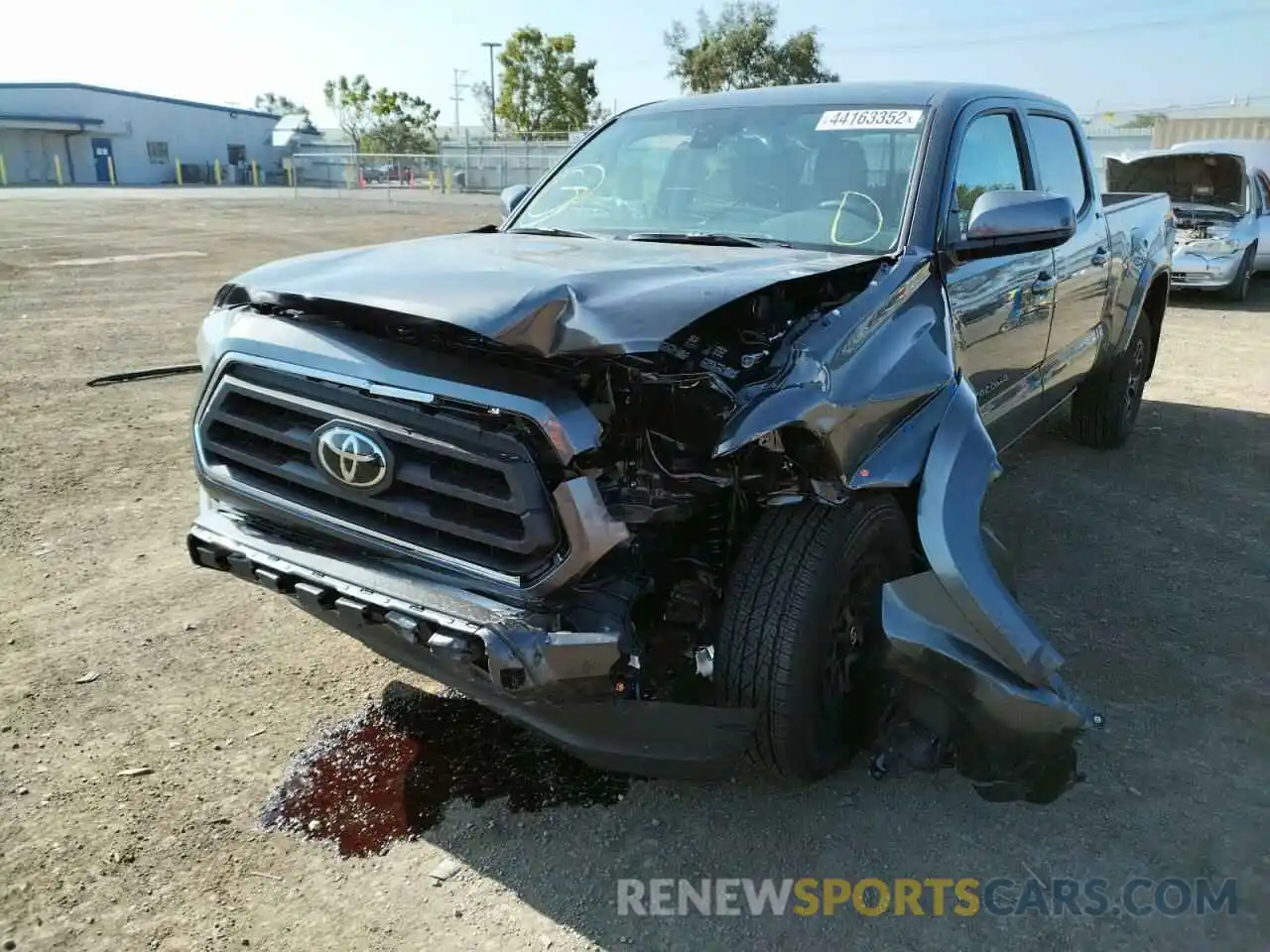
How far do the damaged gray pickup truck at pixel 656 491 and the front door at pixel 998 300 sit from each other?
0.16 metres

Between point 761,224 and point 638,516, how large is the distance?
150 cm

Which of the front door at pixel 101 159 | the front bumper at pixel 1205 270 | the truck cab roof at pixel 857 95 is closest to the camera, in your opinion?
the truck cab roof at pixel 857 95

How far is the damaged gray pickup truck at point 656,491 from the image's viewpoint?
7.23 ft

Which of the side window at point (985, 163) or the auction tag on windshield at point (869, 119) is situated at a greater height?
the auction tag on windshield at point (869, 119)

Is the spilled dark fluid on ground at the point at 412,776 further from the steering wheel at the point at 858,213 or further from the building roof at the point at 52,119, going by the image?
the building roof at the point at 52,119

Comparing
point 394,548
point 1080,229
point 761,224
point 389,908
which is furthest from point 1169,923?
point 1080,229

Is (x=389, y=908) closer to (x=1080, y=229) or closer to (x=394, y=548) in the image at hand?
(x=394, y=548)

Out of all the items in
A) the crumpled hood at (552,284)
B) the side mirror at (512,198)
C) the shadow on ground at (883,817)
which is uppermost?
the side mirror at (512,198)

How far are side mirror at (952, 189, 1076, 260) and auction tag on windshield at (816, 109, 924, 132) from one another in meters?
0.48

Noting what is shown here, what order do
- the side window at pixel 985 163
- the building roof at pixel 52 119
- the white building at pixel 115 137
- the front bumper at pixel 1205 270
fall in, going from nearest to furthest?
the side window at pixel 985 163, the front bumper at pixel 1205 270, the building roof at pixel 52 119, the white building at pixel 115 137

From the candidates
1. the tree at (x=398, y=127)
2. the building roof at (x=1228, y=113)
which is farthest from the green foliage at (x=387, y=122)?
the building roof at (x=1228, y=113)

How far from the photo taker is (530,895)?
2430mm

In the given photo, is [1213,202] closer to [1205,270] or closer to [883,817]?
[1205,270]

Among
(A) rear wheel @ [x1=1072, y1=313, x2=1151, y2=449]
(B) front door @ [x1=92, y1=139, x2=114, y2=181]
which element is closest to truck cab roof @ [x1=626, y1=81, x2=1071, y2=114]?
(A) rear wheel @ [x1=1072, y1=313, x2=1151, y2=449]
